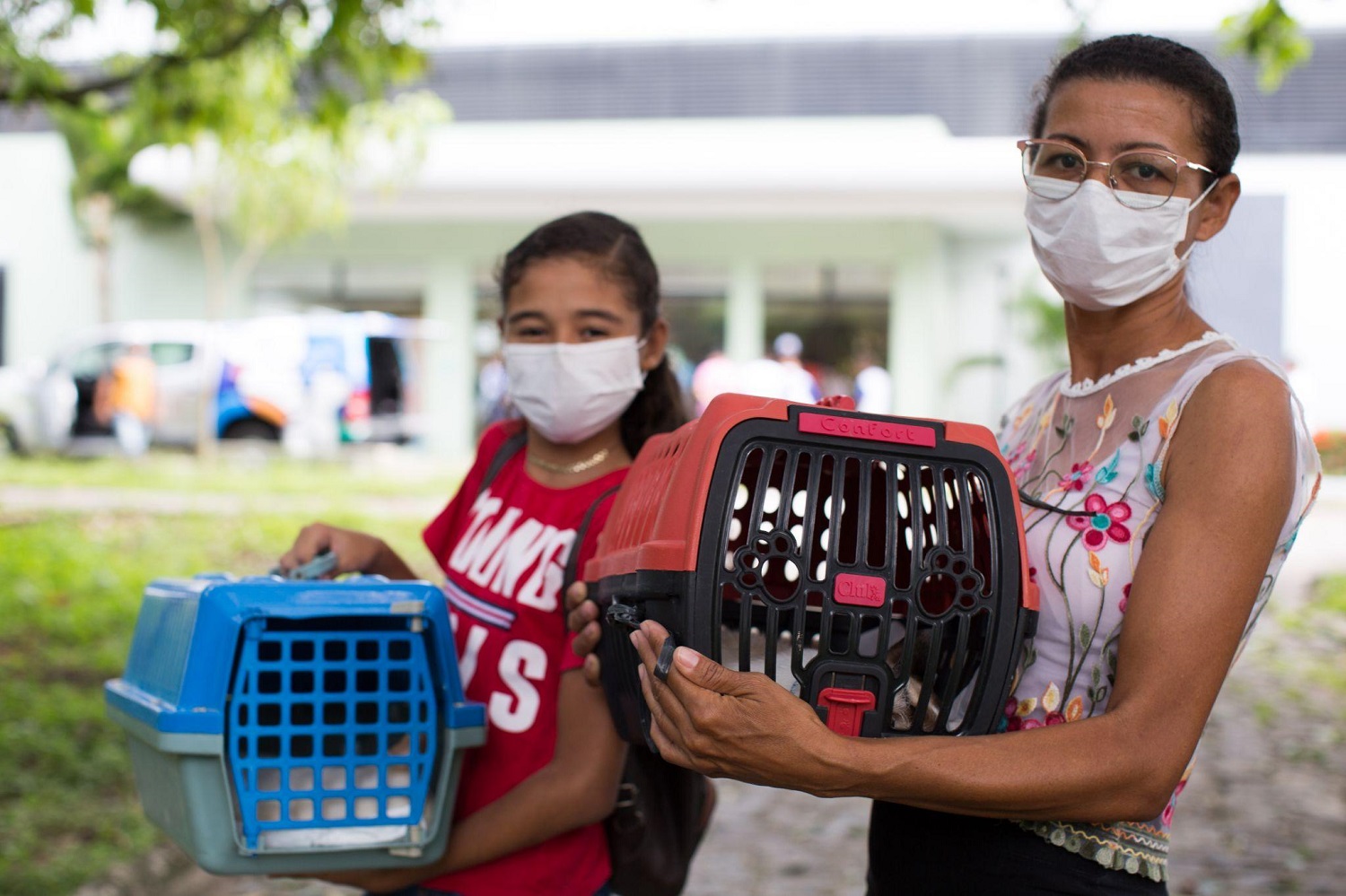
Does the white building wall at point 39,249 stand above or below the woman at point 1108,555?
above

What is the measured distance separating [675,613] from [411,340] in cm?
1725

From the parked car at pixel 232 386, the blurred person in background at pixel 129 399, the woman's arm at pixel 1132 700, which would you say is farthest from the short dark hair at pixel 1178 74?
the blurred person in background at pixel 129 399

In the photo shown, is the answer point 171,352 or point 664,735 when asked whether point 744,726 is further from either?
point 171,352

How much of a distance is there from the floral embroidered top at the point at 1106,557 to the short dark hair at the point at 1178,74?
245 millimetres

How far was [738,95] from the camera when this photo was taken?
23312 millimetres

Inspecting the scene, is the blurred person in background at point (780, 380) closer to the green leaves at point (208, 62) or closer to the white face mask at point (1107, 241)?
the green leaves at point (208, 62)

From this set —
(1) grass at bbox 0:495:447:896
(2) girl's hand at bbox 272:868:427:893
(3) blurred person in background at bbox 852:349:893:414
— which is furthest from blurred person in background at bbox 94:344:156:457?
(2) girl's hand at bbox 272:868:427:893

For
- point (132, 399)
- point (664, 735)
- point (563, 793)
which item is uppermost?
point (664, 735)

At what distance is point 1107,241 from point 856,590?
0.62m

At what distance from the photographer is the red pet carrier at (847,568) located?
4.57 ft

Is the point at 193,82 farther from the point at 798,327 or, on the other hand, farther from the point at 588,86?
the point at 588,86

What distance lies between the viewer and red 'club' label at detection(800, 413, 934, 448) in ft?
4.73

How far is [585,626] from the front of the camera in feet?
5.93

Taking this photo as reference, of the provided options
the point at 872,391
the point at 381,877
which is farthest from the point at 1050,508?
the point at 872,391
